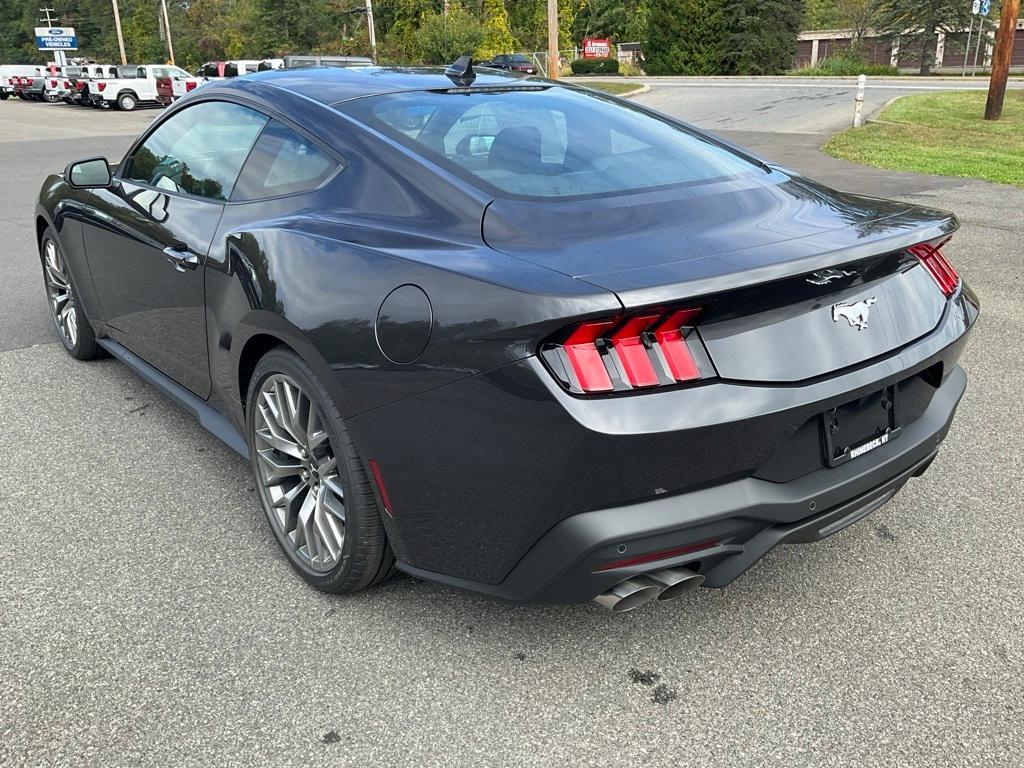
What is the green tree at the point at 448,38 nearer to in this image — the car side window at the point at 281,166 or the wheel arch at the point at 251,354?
the car side window at the point at 281,166

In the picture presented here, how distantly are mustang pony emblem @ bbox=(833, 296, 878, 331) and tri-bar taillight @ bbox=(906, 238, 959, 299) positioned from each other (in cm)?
26

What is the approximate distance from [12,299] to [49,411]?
250 cm

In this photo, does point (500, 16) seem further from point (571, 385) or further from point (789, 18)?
point (571, 385)

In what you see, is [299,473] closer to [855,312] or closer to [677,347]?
[677,347]

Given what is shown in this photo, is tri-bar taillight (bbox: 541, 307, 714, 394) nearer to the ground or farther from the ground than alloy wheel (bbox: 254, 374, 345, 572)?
farther from the ground

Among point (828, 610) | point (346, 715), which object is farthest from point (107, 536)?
point (828, 610)

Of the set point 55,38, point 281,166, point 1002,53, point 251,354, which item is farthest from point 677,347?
point 55,38

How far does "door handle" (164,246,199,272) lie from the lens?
308 cm

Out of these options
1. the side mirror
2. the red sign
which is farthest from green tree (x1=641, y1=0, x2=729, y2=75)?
the side mirror

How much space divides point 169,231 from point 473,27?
4031 centimetres

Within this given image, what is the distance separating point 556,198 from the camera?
2445 mm

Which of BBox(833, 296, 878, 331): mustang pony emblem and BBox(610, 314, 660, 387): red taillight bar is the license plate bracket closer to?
BBox(833, 296, 878, 331): mustang pony emblem

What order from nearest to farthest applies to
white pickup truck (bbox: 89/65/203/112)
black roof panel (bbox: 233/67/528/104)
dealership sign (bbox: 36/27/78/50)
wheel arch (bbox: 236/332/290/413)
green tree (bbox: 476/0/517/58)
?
wheel arch (bbox: 236/332/290/413) < black roof panel (bbox: 233/67/528/104) < white pickup truck (bbox: 89/65/203/112) < green tree (bbox: 476/0/517/58) < dealership sign (bbox: 36/27/78/50)

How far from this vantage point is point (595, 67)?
47875 millimetres
